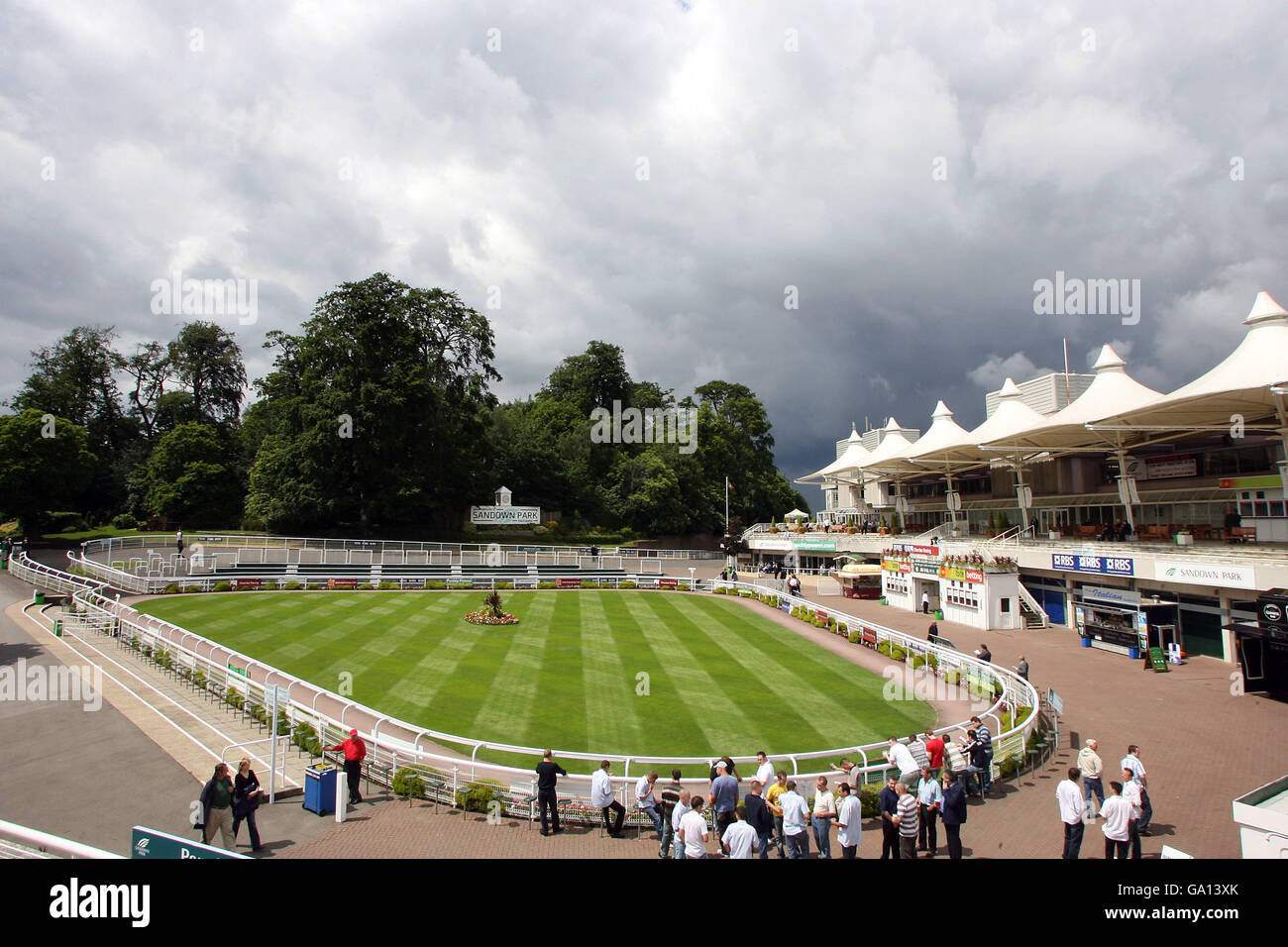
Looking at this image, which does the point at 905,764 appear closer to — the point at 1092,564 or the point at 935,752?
the point at 935,752

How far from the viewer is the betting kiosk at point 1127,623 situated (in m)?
23.6

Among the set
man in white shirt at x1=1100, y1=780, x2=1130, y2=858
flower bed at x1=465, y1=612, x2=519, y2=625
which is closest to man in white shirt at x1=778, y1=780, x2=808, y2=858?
man in white shirt at x1=1100, y1=780, x2=1130, y2=858

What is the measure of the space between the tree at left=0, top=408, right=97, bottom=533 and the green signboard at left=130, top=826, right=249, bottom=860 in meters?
53.0

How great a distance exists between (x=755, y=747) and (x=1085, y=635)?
19336 mm

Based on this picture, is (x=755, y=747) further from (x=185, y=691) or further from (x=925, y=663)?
(x=185, y=691)

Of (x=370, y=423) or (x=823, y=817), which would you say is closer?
(x=823, y=817)

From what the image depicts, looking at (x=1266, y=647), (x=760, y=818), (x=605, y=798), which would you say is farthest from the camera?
(x=1266, y=647)

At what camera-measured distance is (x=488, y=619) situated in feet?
92.1

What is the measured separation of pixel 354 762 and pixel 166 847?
16.3ft

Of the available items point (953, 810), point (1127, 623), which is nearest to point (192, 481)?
point (953, 810)

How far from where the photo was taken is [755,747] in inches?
586

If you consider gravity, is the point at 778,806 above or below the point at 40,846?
below

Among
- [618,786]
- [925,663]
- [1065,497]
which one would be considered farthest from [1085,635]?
[618,786]
